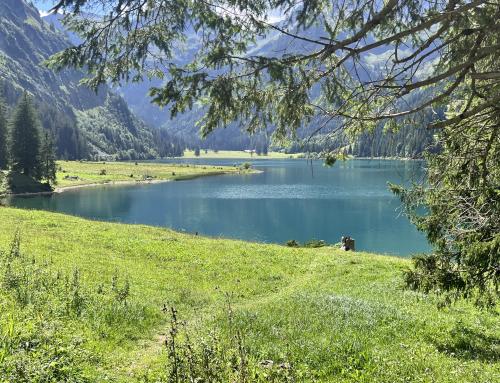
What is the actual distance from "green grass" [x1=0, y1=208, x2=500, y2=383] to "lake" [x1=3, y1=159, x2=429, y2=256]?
15749mm

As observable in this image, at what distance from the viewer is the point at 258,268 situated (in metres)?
20.4

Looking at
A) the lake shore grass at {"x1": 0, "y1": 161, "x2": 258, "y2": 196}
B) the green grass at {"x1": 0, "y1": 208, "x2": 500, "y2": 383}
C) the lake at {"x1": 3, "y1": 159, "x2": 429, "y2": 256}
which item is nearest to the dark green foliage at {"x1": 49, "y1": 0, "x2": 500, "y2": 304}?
the green grass at {"x1": 0, "y1": 208, "x2": 500, "y2": 383}

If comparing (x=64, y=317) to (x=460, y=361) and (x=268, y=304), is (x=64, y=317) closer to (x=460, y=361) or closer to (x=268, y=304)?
(x=268, y=304)

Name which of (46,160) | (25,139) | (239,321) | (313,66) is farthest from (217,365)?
(46,160)

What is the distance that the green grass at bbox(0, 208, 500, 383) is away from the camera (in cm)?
785

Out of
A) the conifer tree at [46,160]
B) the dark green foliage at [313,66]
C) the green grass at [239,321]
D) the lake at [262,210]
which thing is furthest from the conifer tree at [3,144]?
the dark green foliage at [313,66]

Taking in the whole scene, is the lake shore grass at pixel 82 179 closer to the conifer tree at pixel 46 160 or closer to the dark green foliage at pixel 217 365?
the conifer tree at pixel 46 160

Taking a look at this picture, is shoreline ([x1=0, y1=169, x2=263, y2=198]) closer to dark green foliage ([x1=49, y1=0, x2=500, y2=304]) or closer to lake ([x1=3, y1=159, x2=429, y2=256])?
lake ([x1=3, y1=159, x2=429, y2=256])

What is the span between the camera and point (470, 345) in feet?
32.7

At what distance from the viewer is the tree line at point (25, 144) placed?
8375cm

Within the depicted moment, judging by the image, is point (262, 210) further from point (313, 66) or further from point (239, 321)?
point (313, 66)

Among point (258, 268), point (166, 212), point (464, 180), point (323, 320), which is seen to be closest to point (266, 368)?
point (323, 320)

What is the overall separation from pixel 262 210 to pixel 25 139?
50170 millimetres

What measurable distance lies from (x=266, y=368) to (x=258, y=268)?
1246 cm
